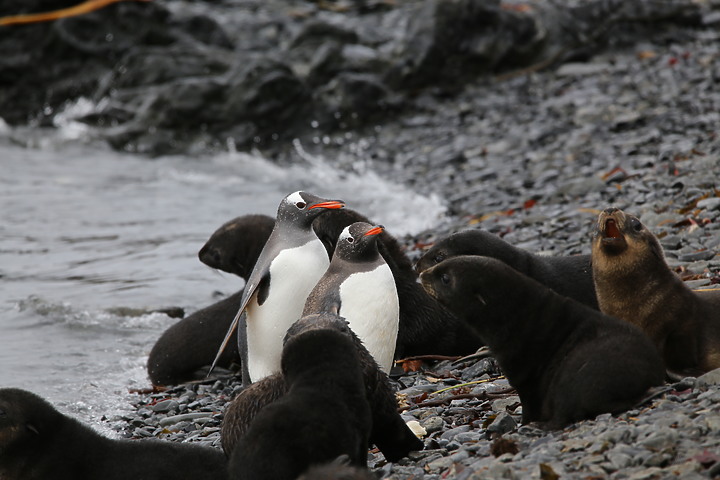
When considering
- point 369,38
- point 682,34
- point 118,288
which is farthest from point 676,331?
point 369,38

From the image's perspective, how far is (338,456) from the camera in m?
4.56

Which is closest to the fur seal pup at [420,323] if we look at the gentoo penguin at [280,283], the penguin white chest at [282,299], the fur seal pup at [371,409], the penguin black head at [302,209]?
the penguin black head at [302,209]

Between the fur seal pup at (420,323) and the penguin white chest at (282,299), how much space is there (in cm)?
64

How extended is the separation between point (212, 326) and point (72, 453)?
125 inches

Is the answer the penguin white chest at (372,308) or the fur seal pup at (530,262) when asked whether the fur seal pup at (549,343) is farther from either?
the fur seal pup at (530,262)

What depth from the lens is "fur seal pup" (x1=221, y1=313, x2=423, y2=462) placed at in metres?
5.22

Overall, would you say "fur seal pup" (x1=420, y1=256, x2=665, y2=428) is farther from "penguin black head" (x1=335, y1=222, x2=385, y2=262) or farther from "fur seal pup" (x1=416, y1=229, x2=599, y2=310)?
"fur seal pup" (x1=416, y1=229, x2=599, y2=310)

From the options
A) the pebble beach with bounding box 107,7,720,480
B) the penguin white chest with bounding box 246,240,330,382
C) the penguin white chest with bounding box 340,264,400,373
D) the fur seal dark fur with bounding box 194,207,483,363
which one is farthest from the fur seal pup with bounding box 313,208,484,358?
the penguin white chest with bounding box 340,264,400,373

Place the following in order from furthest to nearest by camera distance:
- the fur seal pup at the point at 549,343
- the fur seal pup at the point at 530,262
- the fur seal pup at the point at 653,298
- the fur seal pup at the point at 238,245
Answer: the fur seal pup at the point at 238,245 < the fur seal pup at the point at 530,262 < the fur seal pup at the point at 653,298 < the fur seal pup at the point at 549,343

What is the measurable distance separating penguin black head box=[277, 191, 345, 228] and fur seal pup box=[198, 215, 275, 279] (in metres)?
1.24

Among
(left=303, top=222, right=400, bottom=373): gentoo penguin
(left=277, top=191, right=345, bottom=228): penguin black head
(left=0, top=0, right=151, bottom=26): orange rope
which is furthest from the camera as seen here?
(left=0, top=0, right=151, bottom=26): orange rope

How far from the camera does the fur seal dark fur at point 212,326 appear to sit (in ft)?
27.4

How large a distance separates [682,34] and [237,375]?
13204 mm

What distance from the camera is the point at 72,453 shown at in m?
Answer: 5.36
